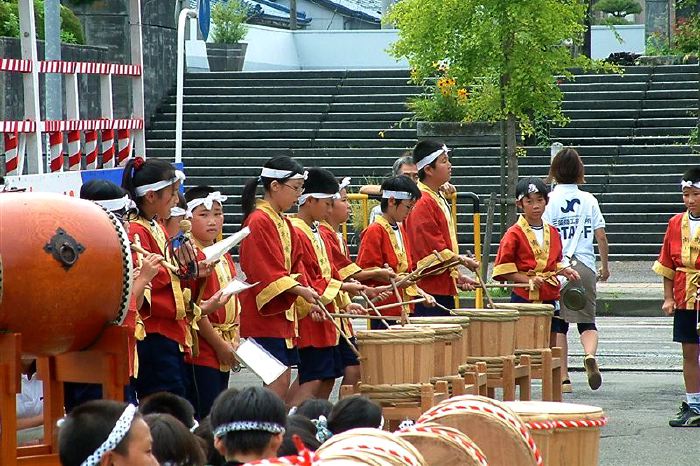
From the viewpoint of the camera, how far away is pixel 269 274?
9.36 m

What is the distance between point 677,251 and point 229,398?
19.6 feet

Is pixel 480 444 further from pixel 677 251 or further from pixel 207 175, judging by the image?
pixel 207 175

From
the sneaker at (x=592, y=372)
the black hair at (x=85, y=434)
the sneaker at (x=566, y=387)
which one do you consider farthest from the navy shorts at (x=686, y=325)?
the black hair at (x=85, y=434)

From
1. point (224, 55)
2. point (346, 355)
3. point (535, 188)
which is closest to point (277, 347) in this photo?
point (346, 355)

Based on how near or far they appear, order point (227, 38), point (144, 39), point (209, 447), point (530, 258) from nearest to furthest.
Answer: point (209, 447) < point (530, 258) < point (144, 39) < point (227, 38)

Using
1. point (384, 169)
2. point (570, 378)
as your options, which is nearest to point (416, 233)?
point (570, 378)

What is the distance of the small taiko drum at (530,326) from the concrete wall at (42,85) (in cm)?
405

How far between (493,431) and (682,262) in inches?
202

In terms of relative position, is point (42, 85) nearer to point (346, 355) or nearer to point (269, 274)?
point (346, 355)

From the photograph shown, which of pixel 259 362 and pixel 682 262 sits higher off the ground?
pixel 682 262

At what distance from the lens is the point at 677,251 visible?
10758 mm

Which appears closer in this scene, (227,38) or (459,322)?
(459,322)

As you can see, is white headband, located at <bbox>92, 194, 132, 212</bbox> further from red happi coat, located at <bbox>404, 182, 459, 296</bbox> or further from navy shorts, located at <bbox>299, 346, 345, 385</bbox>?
red happi coat, located at <bbox>404, 182, 459, 296</bbox>

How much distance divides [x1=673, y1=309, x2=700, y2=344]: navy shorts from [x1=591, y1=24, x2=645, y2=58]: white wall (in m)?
23.2
